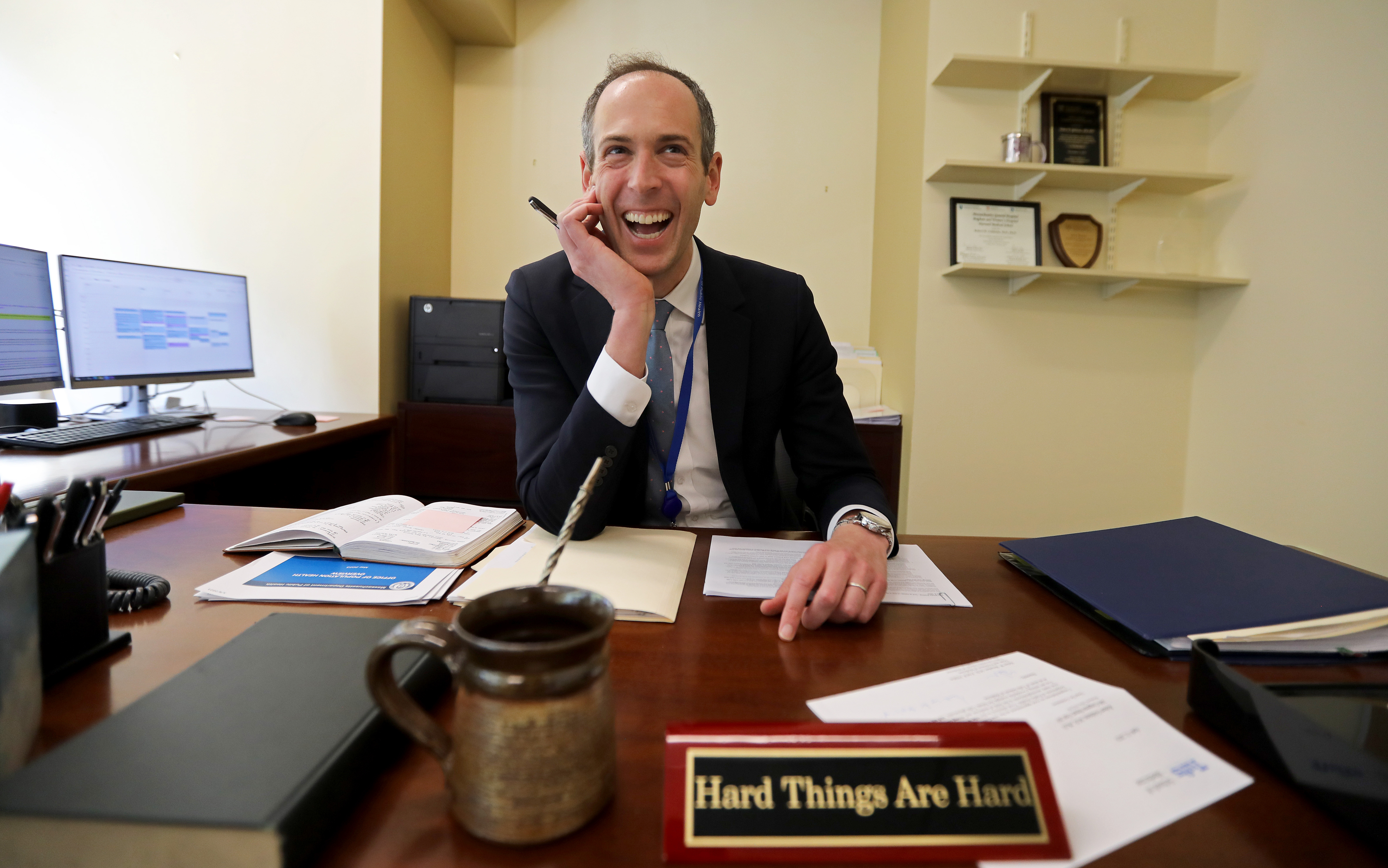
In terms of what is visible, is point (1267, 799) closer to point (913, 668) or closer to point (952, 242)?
point (913, 668)

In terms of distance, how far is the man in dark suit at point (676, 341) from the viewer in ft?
4.30

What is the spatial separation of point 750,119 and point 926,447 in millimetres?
1766

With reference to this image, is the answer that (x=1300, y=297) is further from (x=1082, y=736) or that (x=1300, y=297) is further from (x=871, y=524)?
(x=1082, y=736)

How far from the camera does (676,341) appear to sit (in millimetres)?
1471

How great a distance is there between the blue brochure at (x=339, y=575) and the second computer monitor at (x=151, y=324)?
1722 millimetres

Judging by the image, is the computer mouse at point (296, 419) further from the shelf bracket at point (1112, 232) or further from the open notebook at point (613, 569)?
the shelf bracket at point (1112, 232)

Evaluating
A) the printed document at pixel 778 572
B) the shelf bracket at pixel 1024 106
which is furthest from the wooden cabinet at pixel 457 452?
the shelf bracket at pixel 1024 106

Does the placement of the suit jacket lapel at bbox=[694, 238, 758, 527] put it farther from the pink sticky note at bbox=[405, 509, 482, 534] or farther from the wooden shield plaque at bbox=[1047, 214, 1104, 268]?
the wooden shield plaque at bbox=[1047, 214, 1104, 268]

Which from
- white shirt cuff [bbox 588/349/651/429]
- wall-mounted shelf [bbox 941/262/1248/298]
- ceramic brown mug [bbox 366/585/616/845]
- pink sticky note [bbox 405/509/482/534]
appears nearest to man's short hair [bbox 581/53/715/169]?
white shirt cuff [bbox 588/349/651/429]

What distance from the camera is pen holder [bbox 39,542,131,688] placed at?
0.57m

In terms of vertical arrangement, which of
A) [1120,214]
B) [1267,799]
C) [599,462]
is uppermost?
[1120,214]

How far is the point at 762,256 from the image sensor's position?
3.35 m

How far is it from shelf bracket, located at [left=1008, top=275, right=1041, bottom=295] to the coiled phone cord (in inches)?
105

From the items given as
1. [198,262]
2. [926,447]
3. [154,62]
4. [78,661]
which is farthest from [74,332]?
[926,447]
